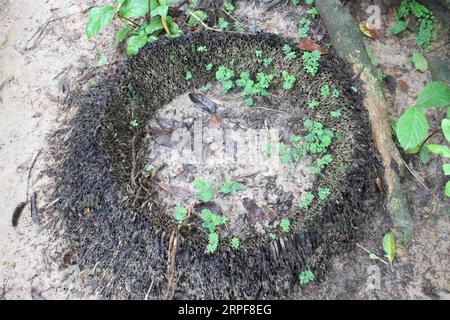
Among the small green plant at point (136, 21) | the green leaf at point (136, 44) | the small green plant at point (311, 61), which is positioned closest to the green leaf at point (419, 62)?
the small green plant at point (311, 61)

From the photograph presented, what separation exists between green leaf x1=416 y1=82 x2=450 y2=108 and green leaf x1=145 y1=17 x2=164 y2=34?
2.10 meters

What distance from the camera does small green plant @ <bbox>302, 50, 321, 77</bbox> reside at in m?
3.45

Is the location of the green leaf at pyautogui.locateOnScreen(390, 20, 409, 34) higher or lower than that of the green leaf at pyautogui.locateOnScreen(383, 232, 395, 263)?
higher

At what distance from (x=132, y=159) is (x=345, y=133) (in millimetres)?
1563

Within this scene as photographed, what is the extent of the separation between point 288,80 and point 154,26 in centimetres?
118

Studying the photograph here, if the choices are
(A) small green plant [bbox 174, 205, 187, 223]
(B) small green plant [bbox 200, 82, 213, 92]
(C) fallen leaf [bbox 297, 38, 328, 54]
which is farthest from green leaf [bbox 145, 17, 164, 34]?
(A) small green plant [bbox 174, 205, 187, 223]

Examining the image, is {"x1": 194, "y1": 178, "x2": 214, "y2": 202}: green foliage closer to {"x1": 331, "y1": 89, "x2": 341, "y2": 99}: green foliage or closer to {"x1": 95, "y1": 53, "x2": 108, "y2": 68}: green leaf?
{"x1": 331, "y1": 89, "x2": 341, "y2": 99}: green foliage

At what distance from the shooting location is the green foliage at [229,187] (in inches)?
125

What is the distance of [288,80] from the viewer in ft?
11.6

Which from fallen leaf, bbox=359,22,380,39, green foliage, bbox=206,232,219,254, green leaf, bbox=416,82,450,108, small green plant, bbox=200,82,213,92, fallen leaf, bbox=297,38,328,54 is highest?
green leaf, bbox=416,82,450,108

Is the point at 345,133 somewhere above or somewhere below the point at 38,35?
below
